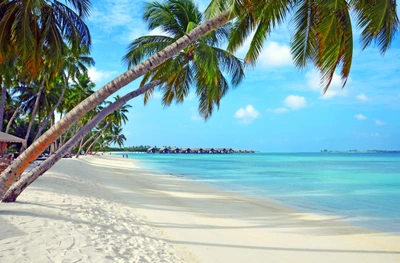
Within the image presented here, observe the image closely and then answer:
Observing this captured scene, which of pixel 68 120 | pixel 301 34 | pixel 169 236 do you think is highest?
pixel 301 34

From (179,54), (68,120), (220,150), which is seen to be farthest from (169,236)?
(220,150)

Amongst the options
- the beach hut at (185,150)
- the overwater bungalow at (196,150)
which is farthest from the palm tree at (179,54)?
the overwater bungalow at (196,150)

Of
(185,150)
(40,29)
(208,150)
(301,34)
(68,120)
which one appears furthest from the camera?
(208,150)

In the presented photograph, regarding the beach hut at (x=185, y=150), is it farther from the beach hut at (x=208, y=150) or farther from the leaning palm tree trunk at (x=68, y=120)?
the leaning palm tree trunk at (x=68, y=120)

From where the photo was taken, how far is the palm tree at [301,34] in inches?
196

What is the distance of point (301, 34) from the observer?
5.48m

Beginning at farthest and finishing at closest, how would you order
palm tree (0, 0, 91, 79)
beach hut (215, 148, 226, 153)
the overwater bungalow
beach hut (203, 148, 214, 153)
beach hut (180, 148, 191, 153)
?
beach hut (215, 148, 226, 153) → beach hut (203, 148, 214, 153) → the overwater bungalow → beach hut (180, 148, 191, 153) → palm tree (0, 0, 91, 79)

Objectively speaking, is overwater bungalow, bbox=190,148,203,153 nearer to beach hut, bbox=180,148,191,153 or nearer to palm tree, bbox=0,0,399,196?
beach hut, bbox=180,148,191,153

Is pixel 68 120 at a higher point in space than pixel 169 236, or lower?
higher

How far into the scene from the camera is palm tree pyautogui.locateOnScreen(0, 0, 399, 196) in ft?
16.4

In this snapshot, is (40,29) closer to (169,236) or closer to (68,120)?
(68,120)

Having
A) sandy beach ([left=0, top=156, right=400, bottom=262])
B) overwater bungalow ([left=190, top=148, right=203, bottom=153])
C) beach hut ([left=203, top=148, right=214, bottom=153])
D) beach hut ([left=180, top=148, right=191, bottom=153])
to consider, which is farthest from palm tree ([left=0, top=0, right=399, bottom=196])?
beach hut ([left=203, top=148, right=214, bottom=153])

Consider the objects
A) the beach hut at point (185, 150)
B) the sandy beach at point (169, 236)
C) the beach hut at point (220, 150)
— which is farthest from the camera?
the beach hut at point (220, 150)

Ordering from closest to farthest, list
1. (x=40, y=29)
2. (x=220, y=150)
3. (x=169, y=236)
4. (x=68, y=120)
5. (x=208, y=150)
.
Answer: (x=68, y=120) < (x=169, y=236) < (x=40, y=29) < (x=208, y=150) < (x=220, y=150)
